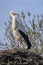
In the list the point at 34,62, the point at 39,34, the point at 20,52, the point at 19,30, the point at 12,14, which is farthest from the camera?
the point at 39,34

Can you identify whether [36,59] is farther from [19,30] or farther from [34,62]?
[19,30]

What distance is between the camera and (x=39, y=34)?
18594 millimetres

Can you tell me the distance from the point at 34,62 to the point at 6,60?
3.10 ft

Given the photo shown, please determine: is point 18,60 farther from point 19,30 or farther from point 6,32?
point 6,32

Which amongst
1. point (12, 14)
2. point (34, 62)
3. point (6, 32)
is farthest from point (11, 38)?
point (34, 62)

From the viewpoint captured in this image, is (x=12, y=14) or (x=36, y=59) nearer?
(x=36, y=59)

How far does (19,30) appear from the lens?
14891 mm

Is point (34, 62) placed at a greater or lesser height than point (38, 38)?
greater

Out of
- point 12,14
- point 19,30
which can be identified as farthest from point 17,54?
point 12,14

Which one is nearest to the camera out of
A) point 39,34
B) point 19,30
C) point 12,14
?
point 19,30

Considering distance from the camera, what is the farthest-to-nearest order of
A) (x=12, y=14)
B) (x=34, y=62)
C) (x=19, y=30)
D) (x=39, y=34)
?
(x=39, y=34)
(x=12, y=14)
(x=19, y=30)
(x=34, y=62)

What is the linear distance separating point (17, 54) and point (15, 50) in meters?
Result: 0.54

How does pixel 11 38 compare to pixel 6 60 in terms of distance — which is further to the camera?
pixel 11 38

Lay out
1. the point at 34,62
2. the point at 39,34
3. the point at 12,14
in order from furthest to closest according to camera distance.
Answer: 1. the point at 39,34
2. the point at 12,14
3. the point at 34,62
